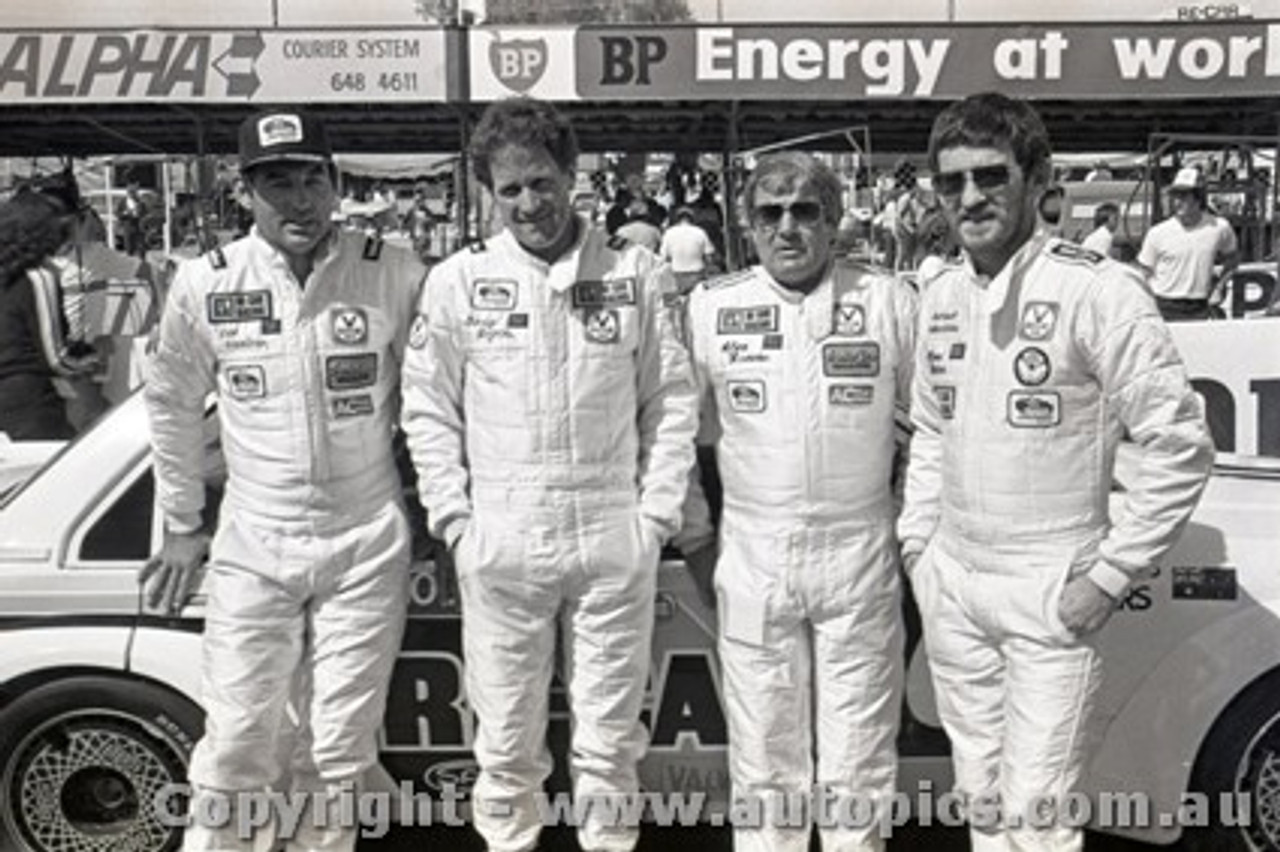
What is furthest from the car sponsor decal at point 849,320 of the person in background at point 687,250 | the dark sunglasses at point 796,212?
the person in background at point 687,250

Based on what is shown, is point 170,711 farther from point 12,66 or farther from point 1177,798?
point 12,66

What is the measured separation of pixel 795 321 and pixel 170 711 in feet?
6.13

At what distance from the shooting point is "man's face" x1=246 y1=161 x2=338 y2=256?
339 cm

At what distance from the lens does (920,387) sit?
3.36 m

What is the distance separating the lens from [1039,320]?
312 cm

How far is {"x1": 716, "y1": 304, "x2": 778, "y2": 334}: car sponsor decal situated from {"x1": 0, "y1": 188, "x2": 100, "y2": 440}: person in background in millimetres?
3425

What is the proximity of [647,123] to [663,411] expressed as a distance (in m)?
10.8

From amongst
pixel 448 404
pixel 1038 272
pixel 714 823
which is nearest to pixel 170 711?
pixel 448 404

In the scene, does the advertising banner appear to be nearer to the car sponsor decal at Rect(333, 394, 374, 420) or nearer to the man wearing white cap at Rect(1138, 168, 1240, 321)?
the man wearing white cap at Rect(1138, 168, 1240, 321)

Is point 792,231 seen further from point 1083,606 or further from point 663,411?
point 1083,606

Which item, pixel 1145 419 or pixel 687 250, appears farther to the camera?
pixel 687 250

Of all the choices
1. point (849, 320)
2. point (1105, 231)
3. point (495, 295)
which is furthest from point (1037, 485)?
point (1105, 231)

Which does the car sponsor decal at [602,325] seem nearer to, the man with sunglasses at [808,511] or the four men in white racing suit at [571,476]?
the four men in white racing suit at [571,476]

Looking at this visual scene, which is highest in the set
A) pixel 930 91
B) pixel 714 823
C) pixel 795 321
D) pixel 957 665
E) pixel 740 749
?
pixel 930 91
